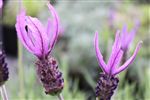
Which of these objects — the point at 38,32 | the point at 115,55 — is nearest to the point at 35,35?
the point at 38,32

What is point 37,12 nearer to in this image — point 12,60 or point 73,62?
point 12,60

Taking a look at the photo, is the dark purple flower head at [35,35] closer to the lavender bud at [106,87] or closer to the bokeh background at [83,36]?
the lavender bud at [106,87]

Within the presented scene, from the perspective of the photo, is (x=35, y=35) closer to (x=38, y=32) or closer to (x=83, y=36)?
(x=38, y=32)

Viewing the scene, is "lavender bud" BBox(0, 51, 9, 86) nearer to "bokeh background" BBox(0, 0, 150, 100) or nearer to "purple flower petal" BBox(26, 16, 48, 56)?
"purple flower petal" BBox(26, 16, 48, 56)

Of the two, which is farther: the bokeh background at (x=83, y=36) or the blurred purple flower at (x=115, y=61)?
the bokeh background at (x=83, y=36)

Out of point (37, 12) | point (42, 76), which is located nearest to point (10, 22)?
point (37, 12)

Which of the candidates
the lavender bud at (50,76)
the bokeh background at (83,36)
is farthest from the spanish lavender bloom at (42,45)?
the bokeh background at (83,36)
